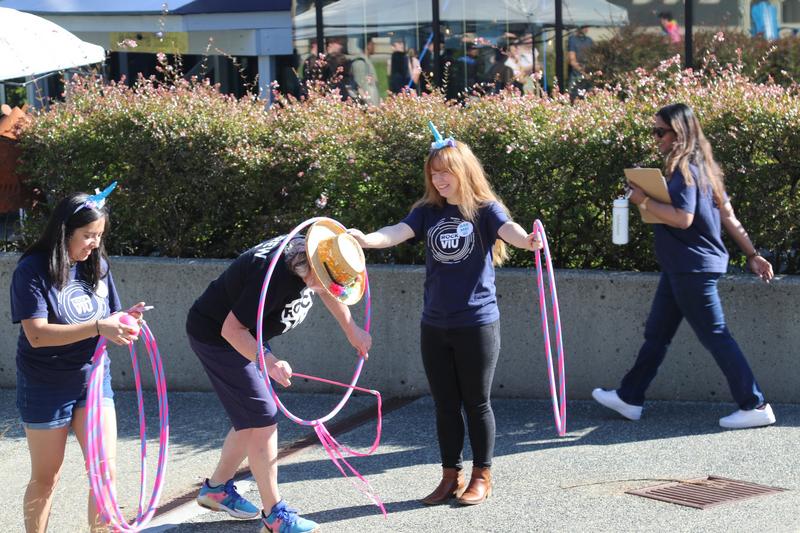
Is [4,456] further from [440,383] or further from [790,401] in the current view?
[790,401]

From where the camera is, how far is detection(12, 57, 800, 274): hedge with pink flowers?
22.1ft

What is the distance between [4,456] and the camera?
6.37 m

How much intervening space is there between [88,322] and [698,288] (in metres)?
3.31

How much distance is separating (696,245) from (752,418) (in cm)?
101

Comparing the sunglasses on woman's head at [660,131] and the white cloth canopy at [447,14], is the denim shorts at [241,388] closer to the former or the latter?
the sunglasses on woman's head at [660,131]

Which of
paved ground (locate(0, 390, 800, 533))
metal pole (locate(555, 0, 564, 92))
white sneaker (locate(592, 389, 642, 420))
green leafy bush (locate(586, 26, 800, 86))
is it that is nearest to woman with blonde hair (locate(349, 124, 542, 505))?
paved ground (locate(0, 390, 800, 533))

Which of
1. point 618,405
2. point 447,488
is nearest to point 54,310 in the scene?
point 447,488

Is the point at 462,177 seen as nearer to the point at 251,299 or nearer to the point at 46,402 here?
the point at 251,299

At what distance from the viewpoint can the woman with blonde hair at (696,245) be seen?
6082 millimetres

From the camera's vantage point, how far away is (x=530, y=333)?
23.1ft

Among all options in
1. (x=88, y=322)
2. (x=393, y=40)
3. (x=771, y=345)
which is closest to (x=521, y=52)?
(x=393, y=40)

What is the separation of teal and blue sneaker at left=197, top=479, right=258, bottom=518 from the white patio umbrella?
3672 millimetres

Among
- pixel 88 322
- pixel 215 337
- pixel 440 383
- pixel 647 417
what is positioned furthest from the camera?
pixel 647 417

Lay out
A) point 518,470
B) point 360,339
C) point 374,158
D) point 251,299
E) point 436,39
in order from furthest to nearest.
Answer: point 436,39
point 374,158
point 518,470
point 360,339
point 251,299
